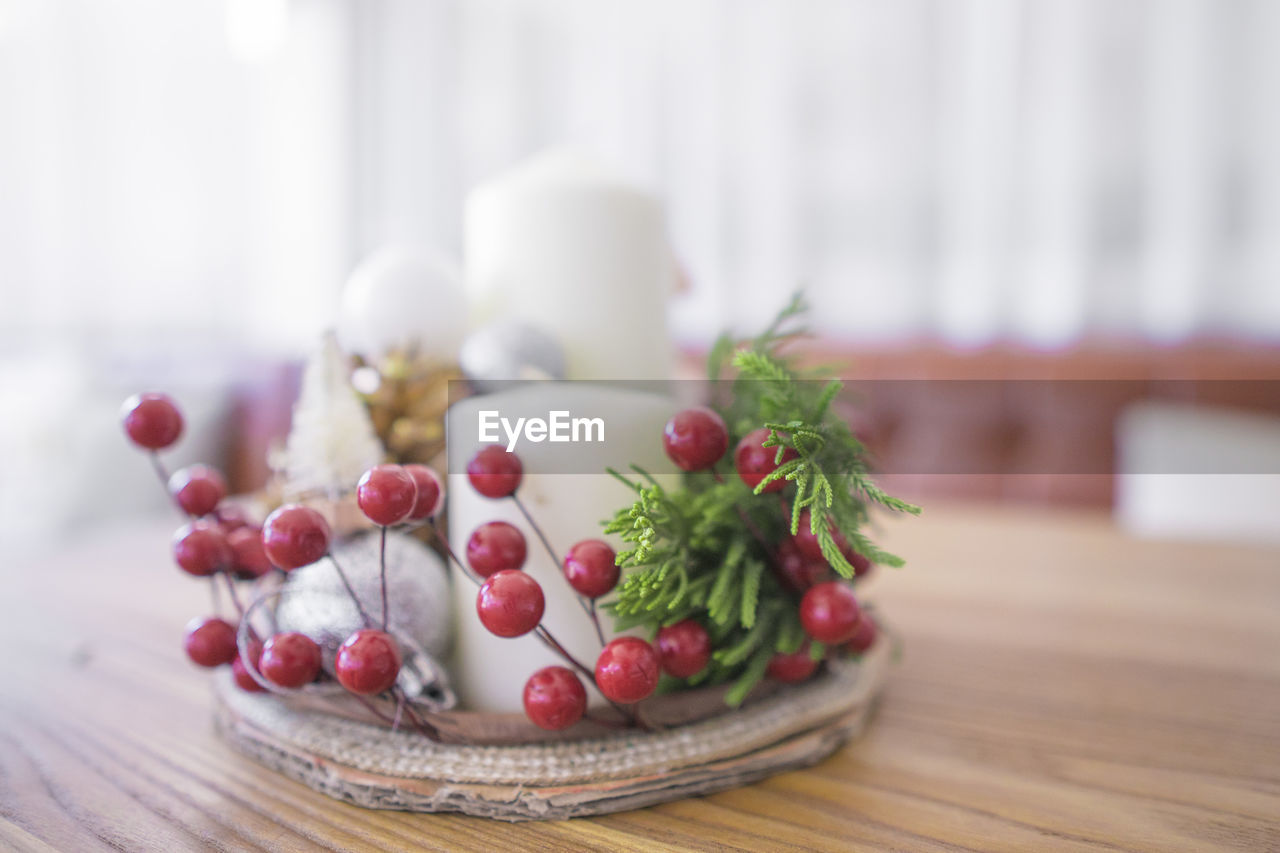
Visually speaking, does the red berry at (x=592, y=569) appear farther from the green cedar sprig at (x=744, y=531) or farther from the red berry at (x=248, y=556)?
the red berry at (x=248, y=556)

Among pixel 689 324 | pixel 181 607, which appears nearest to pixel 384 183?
pixel 689 324

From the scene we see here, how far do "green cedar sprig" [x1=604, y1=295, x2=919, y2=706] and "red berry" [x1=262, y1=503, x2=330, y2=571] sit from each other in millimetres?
104

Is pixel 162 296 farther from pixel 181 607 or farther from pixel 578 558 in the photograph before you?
pixel 578 558

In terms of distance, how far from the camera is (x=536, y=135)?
1604 millimetres

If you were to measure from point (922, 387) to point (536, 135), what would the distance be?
36.4 inches

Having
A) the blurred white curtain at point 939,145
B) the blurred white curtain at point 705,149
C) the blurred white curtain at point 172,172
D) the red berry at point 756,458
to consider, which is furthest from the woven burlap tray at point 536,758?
the blurred white curtain at point 172,172

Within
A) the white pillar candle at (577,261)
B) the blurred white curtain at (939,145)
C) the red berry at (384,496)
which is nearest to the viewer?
the red berry at (384,496)

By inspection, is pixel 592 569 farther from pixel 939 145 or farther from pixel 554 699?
pixel 939 145

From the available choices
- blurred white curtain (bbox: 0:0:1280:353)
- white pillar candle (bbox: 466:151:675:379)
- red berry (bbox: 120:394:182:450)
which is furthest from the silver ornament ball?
blurred white curtain (bbox: 0:0:1280:353)

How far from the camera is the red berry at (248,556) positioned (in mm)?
327

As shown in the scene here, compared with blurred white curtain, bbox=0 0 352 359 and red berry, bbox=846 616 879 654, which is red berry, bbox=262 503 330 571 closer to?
red berry, bbox=846 616 879 654

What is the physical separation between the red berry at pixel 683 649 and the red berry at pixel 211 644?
0.59 feet

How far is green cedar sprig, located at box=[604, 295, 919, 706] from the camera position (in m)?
0.26

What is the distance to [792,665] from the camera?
0.32 meters
